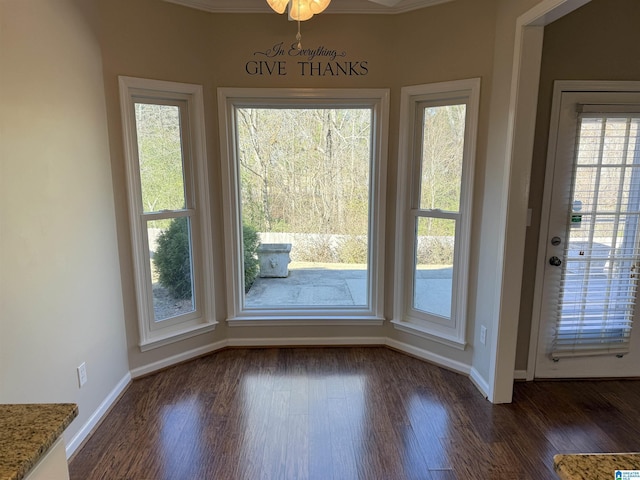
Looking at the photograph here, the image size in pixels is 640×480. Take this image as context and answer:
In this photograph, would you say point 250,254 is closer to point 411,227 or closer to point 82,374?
point 411,227

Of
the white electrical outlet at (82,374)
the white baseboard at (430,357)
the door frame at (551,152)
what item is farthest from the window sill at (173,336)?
the door frame at (551,152)

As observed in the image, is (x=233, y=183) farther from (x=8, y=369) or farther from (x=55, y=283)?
(x=8, y=369)

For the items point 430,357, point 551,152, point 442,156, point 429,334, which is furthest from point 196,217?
point 551,152

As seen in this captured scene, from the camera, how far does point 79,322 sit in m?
2.25

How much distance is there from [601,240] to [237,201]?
2686mm

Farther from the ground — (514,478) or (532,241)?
(532,241)

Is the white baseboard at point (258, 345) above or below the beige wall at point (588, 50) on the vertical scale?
below

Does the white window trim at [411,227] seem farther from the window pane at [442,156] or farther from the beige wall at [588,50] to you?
the beige wall at [588,50]

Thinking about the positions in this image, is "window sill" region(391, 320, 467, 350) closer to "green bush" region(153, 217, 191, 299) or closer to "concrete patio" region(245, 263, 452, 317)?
"concrete patio" region(245, 263, 452, 317)

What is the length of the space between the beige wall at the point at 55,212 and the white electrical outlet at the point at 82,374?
39 mm

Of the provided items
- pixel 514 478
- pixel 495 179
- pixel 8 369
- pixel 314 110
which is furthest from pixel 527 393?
pixel 8 369

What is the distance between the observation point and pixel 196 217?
3.10 metres

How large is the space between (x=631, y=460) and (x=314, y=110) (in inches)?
113

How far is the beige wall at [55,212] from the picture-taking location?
1.74 m
